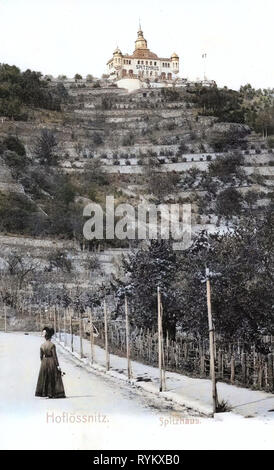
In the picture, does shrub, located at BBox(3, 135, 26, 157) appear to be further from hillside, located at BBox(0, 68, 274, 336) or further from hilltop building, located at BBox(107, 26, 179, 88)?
hilltop building, located at BBox(107, 26, 179, 88)

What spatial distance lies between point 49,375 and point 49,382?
0.10m

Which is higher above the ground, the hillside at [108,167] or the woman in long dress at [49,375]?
the hillside at [108,167]

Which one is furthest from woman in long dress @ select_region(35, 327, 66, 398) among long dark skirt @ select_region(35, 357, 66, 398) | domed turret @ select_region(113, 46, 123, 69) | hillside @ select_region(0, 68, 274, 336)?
domed turret @ select_region(113, 46, 123, 69)

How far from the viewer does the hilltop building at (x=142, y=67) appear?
6012cm

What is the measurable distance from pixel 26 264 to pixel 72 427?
22383mm

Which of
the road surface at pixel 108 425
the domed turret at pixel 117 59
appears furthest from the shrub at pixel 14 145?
the road surface at pixel 108 425

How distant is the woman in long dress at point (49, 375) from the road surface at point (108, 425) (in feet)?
0.48

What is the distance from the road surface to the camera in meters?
Answer: 6.30

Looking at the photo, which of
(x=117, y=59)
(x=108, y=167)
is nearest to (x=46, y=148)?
(x=108, y=167)

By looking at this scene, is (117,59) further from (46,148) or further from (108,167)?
(46,148)

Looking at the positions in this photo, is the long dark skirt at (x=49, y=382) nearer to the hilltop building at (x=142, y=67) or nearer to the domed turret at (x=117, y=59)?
the domed turret at (x=117, y=59)

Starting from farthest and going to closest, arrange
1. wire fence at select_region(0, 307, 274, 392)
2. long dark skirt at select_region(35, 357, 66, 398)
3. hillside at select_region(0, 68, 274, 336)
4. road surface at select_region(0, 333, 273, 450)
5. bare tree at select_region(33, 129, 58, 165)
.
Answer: bare tree at select_region(33, 129, 58, 165) → hillside at select_region(0, 68, 274, 336) → wire fence at select_region(0, 307, 274, 392) → long dark skirt at select_region(35, 357, 66, 398) → road surface at select_region(0, 333, 273, 450)

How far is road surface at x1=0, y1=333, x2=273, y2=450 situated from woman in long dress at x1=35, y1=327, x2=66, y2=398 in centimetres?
15
